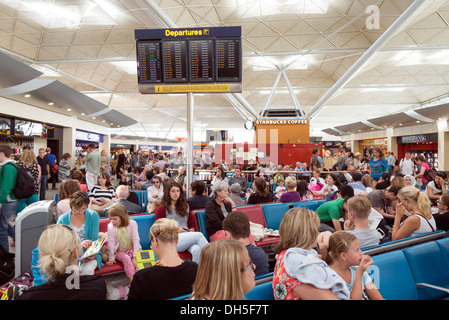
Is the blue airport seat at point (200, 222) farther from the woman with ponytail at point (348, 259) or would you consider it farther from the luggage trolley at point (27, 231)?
the woman with ponytail at point (348, 259)

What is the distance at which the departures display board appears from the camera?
572 cm

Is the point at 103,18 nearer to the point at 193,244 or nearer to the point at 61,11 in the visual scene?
the point at 61,11

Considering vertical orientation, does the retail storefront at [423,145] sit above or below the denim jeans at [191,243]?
above

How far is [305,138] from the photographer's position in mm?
18062

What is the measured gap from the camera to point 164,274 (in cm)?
190

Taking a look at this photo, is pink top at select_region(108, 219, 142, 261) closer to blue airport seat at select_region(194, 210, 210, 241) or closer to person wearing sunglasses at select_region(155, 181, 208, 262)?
person wearing sunglasses at select_region(155, 181, 208, 262)

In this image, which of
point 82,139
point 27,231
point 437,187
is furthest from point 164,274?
point 82,139

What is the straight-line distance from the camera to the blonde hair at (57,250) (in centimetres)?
179

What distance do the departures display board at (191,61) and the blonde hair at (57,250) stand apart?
4.11 metres

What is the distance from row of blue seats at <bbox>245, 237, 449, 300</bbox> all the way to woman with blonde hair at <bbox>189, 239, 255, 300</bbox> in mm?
1367

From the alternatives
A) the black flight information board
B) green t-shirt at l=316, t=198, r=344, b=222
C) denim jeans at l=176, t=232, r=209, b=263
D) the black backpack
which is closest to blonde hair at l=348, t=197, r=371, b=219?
green t-shirt at l=316, t=198, r=344, b=222

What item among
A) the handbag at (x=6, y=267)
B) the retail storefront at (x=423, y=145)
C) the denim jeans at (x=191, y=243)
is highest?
the retail storefront at (x=423, y=145)

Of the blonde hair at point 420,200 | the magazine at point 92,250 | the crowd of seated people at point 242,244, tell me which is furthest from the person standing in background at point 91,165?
the blonde hair at point 420,200

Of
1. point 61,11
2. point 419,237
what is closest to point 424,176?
point 419,237
